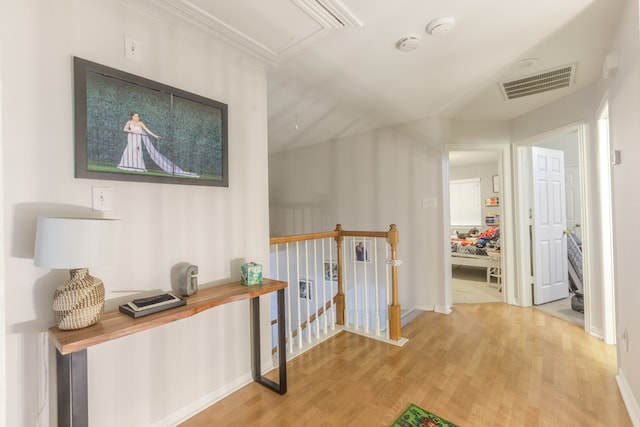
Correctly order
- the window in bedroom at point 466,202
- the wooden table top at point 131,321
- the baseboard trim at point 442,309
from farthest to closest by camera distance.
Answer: the window in bedroom at point 466,202
the baseboard trim at point 442,309
the wooden table top at point 131,321

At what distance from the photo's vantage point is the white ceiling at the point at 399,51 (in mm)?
1646

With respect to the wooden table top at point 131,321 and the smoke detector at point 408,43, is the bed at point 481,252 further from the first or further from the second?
the wooden table top at point 131,321

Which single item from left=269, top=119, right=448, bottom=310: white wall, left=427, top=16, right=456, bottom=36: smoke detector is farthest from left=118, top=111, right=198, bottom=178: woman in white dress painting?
left=269, top=119, right=448, bottom=310: white wall

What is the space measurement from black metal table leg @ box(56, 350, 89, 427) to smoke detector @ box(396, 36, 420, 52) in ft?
7.99

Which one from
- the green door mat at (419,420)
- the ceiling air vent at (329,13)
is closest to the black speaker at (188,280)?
the green door mat at (419,420)

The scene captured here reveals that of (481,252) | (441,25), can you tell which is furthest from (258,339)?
(481,252)

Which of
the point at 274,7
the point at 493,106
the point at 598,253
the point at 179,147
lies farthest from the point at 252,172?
the point at 598,253

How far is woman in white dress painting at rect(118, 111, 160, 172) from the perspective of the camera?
57.4 inches

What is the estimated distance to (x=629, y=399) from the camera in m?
1.69

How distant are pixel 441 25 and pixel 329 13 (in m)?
0.70

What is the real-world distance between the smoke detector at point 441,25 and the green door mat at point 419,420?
7.65ft

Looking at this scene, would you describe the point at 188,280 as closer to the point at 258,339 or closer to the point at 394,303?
the point at 258,339

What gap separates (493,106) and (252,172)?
2816 millimetres

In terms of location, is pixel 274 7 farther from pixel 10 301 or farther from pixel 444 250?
pixel 444 250
